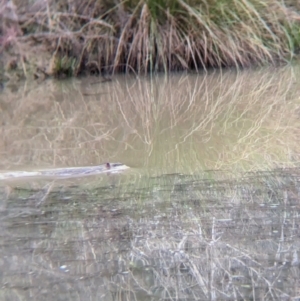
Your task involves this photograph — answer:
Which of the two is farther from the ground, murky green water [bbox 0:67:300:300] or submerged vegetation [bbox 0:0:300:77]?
murky green water [bbox 0:67:300:300]

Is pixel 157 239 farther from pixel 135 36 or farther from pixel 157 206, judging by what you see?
pixel 135 36

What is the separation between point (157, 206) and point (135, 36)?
14.0ft

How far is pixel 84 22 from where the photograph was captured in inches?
252

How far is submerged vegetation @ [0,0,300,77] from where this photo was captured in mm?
6121

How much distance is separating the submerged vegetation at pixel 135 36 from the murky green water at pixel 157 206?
228 centimetres

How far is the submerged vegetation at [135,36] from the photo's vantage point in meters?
6.12

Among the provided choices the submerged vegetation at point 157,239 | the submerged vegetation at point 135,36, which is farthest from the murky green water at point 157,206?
the submerged vegetation at point 135,36

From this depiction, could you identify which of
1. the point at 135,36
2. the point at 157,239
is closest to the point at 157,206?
the point at 157,239

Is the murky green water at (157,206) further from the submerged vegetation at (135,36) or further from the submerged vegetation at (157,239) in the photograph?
the submerged vegetation at (135,36)

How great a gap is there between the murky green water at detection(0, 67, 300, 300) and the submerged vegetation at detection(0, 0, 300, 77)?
228 centimetres

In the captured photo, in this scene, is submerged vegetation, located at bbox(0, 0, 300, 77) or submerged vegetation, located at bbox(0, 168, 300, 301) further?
submerged vegetation, located at bbox(0, 0, 300, 77)

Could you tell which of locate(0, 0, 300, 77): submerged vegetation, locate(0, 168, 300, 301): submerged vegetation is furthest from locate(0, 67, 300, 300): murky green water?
locate(0, 0, 300, 77): submerged vegetation

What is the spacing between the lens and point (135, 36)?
20.0 feet

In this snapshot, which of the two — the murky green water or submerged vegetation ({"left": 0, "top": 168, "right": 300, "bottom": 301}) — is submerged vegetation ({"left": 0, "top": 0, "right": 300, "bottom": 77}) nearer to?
the murky green water
